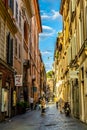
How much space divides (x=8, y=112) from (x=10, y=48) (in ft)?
17.2

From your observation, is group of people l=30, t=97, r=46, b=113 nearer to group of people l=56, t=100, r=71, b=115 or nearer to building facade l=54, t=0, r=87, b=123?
group of people l=56, t=100, r=71, b=115

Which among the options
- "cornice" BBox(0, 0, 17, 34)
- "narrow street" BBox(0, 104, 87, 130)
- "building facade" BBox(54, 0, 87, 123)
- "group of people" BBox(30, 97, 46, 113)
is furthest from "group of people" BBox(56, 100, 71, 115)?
"cornice" BBox(0, 0, 17, 34)

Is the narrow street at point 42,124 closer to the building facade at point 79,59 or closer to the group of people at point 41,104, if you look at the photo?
the building facade at point 79,59

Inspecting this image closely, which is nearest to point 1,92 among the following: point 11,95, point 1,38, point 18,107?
point 1,38

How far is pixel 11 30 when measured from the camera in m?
33.5

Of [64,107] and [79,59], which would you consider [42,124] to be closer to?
[79,59]

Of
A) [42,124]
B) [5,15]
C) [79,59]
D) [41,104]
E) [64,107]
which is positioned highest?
[5,15]

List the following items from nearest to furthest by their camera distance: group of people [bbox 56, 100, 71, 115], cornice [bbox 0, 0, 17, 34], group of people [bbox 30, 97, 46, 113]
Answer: cornice [bbox 0, 0, 17, 34]
group of people [bbox 56, 100, 71, 115]
group of people [bbox 30, 97, 46, 113]

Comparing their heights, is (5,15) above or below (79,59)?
above

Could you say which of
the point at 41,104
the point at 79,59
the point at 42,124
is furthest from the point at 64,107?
the point at 42,124

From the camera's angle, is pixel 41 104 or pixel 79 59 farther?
pixel 41 104

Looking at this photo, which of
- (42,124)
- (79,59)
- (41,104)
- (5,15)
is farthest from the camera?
(41,104)

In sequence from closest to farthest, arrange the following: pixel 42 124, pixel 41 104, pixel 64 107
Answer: pixel 42 124
pixel 64 107
pixel 41 104

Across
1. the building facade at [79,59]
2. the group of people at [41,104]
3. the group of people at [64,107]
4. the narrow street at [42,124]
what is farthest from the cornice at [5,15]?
the group of people at [41,104]
